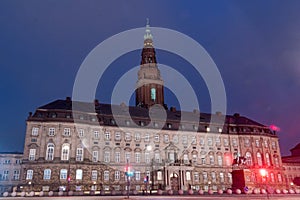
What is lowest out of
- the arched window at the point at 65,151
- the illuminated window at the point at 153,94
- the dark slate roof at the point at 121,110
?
the arched window at the point at 65,151

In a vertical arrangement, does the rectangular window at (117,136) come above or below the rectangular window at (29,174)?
above

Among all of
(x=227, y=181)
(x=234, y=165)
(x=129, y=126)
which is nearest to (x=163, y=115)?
(x=129, y=126)

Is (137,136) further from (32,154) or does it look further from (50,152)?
(32,154)

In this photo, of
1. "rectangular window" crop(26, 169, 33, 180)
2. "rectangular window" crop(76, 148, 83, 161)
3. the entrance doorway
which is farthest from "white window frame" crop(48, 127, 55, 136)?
the entrance doorway

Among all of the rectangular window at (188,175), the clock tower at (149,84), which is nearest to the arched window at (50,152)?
the rectangular window at (188,175)

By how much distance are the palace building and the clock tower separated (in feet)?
31.1

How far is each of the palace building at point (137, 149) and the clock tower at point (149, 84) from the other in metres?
9.49

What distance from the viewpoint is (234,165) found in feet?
138

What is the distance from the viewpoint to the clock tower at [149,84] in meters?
78.3

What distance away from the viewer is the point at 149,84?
79750 mm

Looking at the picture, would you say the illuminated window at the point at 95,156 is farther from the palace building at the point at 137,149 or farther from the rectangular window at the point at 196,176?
the rectangular window at the point at 196,176

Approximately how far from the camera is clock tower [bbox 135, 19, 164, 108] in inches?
3083

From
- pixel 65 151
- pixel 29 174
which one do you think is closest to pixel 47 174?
pixel 29 174

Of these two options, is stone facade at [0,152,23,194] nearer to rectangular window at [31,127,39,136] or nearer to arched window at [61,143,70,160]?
rectangular window at [31,127,39,136]
